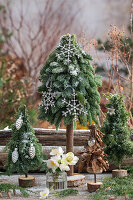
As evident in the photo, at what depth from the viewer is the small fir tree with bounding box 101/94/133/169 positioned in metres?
3.00

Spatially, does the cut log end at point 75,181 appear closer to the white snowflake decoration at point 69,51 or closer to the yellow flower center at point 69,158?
the yellow flower center at point 69,158

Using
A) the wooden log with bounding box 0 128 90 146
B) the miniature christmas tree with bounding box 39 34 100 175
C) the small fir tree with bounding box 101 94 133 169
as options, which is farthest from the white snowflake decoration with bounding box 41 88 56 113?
the wooden log with bounding box 0 128 90 146

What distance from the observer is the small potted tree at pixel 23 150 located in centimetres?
277

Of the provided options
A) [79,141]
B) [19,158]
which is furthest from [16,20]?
[19,158]

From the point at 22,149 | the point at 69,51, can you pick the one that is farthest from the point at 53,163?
the point at 69,51

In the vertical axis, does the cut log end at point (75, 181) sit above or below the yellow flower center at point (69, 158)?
below

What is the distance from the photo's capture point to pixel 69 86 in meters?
2.85

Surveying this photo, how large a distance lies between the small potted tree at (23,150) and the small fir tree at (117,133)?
2.39 ft

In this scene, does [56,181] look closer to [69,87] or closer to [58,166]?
[58,166]

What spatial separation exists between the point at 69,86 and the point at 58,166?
77cm

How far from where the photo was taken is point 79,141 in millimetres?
3592

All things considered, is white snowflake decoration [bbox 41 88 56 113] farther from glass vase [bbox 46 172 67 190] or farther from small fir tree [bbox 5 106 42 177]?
glass vase [bbox 46 172 67 190]

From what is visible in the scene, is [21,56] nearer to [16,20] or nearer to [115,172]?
[16,20]

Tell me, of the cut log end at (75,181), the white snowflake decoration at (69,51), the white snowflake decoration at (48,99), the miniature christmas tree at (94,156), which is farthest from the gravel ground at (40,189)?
the white snowflake decoration at (69,51)
